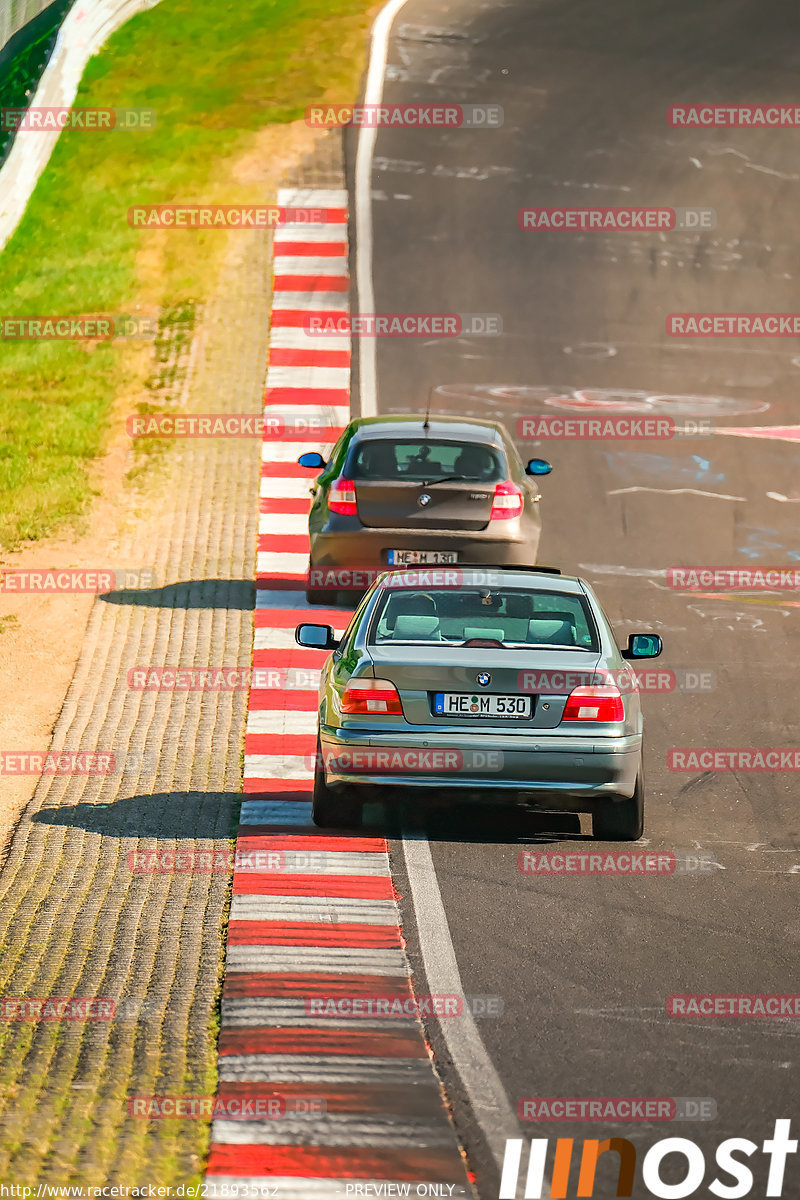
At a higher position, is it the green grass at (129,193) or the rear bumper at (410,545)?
the green grass at (129,193)

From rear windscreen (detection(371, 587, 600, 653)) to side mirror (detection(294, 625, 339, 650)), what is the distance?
502 mm

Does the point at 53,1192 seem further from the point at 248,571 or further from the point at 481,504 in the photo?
the point at 248,571

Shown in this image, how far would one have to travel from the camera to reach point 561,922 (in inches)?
314

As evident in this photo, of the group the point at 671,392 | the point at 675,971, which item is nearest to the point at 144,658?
the point at 675,971

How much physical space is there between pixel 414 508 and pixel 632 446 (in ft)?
23.3

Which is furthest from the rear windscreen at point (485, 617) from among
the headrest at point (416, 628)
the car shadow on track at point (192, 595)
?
the car shadow on track at point (192, 595)

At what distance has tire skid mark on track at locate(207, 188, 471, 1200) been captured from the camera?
5.51 m

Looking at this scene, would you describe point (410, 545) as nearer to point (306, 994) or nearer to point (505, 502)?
point (505, 502)

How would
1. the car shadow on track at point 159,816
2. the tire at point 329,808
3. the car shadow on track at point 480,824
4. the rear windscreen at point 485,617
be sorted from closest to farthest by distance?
the tire at point 329,808 < the rear windscreen at point 485,617 < the car shadow on track at point 480,824 < the car shadow on track at point 159,816

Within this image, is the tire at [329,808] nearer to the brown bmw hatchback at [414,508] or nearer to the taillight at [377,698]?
the taillight at [377,698]

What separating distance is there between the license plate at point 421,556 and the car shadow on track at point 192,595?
1895mm

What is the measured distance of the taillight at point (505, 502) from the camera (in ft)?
45.6

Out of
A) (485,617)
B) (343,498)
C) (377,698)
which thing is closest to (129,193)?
(343,498)

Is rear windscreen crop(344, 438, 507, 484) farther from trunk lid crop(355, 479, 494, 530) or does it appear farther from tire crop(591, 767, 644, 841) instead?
tire crop(591, 767, 644, 841)
